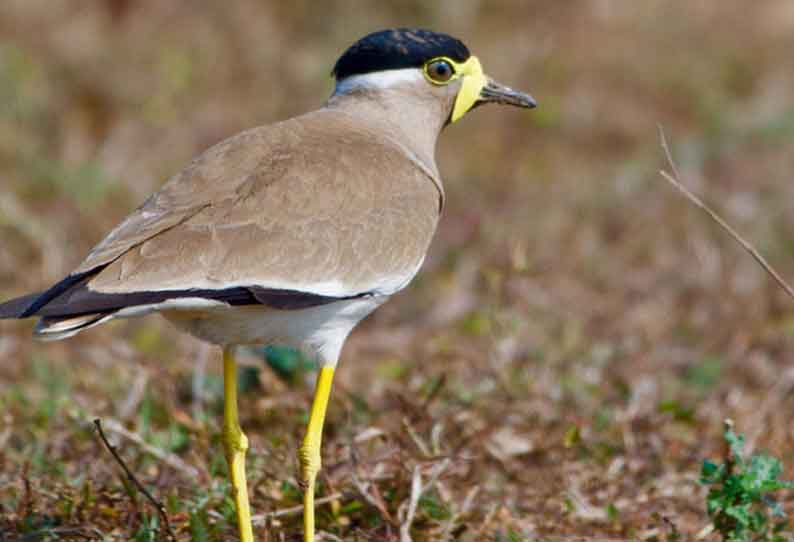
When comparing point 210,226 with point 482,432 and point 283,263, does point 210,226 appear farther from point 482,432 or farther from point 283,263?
point 482,432

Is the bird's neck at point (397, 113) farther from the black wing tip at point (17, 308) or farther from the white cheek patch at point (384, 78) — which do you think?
the black wing tip at point (17, 308)

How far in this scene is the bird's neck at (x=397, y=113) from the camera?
13.7 ft

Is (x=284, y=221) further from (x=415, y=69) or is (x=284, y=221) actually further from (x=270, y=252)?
(x=415, y=69)

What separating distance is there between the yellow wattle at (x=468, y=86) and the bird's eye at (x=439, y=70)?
40 millimetres

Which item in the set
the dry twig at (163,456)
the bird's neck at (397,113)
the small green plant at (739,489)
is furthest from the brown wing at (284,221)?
the small green plant at (739,489)

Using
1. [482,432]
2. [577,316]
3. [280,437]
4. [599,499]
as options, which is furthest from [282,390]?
[577,316]

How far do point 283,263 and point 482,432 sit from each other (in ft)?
3.78

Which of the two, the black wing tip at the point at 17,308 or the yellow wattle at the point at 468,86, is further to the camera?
the yellow wattle at the point at 468,86

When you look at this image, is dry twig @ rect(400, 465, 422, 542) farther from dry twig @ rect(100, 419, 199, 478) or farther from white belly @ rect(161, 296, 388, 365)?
dry twig @ rect(100, 419, 199, 478)

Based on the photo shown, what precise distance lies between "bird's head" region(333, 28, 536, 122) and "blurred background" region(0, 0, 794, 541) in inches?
23.5

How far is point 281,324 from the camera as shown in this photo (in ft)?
11.0

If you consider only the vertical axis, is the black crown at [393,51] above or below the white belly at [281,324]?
above

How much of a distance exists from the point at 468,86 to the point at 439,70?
0.41 ft

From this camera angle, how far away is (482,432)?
422 centimetres
